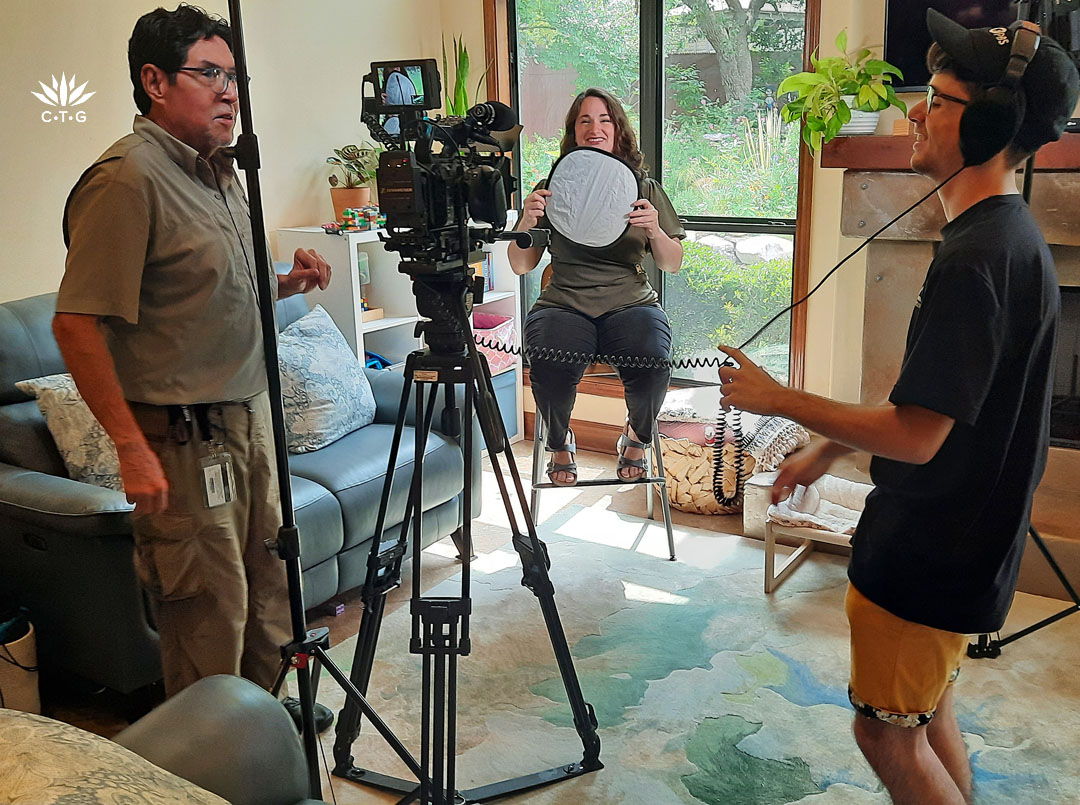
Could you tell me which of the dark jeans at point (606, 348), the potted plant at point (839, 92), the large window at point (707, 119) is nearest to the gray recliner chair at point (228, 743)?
the dark jeans at point (606, 348)

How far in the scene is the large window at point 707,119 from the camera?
11.8 ft

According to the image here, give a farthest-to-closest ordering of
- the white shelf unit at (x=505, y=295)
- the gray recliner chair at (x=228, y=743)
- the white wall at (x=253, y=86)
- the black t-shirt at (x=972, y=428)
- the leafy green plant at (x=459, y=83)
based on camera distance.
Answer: the white shelf unit at (x=505, y=295) → the leafy green plant at (x=459, y=83) → the white wall at (x=253, y=86) → the black t-shirt at (x=972, y=428) → the gray recliner chair at (x=228, y=743)

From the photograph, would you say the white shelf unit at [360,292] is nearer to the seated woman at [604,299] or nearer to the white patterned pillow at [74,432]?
the seated woman at [604,299]

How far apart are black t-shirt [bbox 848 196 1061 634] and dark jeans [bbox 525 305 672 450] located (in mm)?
1410

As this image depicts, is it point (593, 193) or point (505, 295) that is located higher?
point (593, 193)

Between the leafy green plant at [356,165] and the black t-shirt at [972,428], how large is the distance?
261 cm

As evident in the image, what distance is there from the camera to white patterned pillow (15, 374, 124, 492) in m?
2.40

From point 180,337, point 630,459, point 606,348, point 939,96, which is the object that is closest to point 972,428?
point 939,96

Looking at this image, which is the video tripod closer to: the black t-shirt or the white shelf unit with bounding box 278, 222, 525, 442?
the black t-shirt

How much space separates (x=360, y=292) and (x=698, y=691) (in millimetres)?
1849

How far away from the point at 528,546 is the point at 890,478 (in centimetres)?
77

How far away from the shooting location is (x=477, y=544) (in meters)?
3.28

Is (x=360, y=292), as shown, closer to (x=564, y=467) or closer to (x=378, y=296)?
(x=378, y=296)

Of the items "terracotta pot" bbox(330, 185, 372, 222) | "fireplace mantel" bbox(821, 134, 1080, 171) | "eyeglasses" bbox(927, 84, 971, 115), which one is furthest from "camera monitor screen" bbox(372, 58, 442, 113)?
"terracotta pot" bbox(330, 185, 372, 222)
